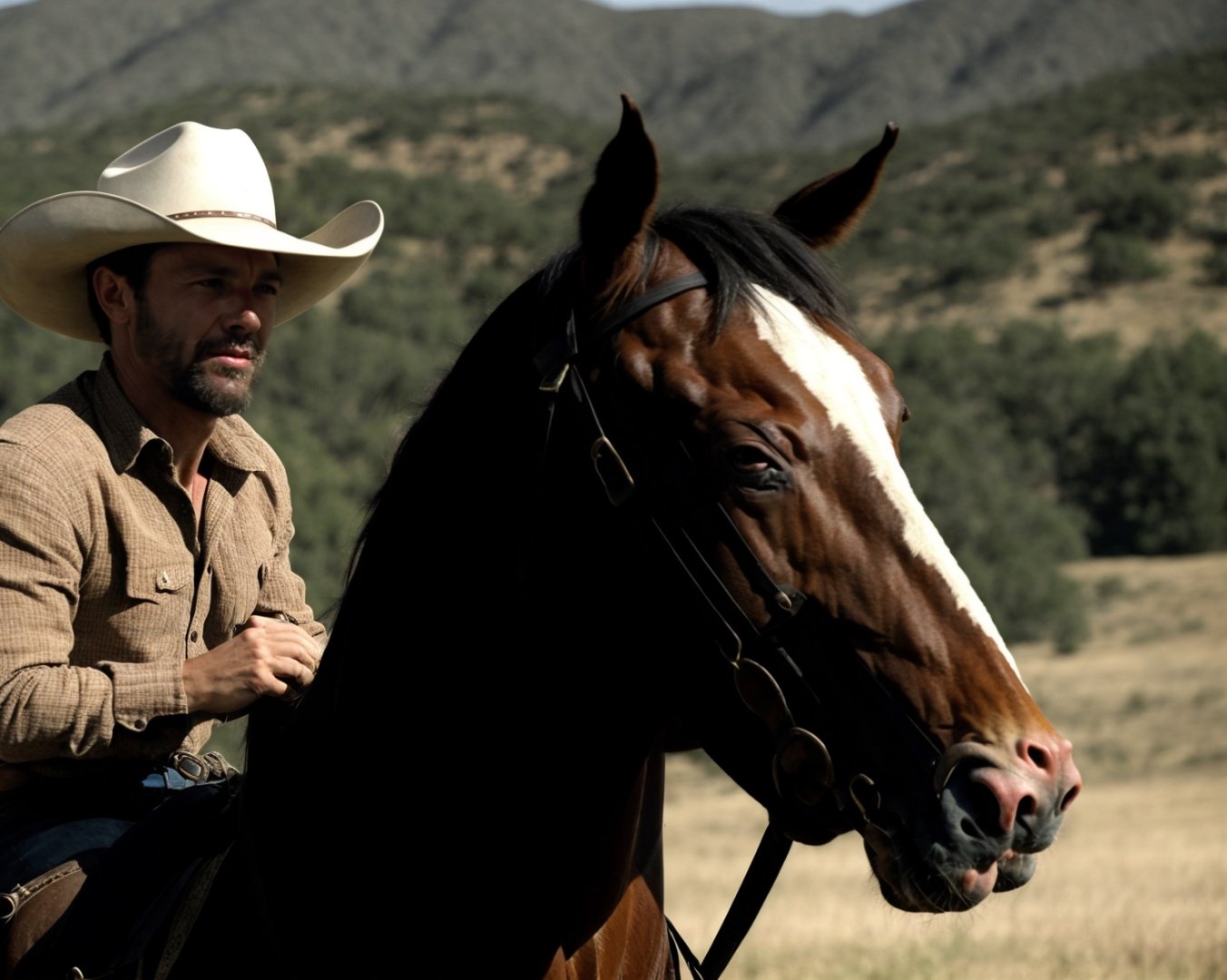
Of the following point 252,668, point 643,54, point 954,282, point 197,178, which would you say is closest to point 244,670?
A: point 252,668

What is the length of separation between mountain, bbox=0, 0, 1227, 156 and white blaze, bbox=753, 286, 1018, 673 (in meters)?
145

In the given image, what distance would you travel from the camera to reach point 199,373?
3166 mm

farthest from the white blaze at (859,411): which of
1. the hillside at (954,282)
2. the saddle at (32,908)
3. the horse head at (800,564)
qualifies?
the hillside at (954,282)

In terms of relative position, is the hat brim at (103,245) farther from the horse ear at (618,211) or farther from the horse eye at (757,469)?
the horse eye at (757,469)

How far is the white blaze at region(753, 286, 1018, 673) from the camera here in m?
2.34

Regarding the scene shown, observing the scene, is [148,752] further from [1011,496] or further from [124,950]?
[1011,496]

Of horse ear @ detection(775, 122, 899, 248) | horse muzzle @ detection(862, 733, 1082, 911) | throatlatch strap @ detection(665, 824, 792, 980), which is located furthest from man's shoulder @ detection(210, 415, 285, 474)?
horse muzzle @ detection(862, 733, 1082, 911)

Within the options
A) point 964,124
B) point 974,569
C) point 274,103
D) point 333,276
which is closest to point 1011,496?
point 974,569

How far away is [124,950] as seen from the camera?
2.73 m

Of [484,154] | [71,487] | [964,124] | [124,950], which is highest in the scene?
[71,487]

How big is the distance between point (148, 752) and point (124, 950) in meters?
0.38

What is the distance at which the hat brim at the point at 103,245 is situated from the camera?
3154 millimetres

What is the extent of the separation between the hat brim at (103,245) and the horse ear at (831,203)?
899 mm

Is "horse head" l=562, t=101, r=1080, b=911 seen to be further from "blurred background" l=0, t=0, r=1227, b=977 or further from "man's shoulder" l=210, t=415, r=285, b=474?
"man's shoulder" l=210, t=415, r=285, b=474
